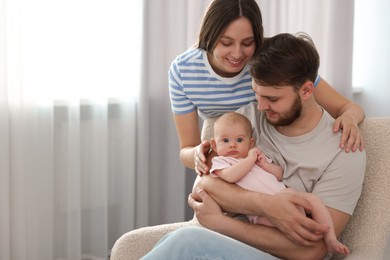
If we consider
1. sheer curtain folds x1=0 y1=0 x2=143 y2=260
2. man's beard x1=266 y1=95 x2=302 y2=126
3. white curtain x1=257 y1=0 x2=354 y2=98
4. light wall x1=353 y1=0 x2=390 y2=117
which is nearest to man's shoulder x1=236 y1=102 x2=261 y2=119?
man's beard x1=266 y1=95 x2=302 y2=126

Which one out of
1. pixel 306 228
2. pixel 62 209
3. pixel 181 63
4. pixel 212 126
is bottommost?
pixel 62 209

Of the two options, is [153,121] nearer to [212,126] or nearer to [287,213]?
[212,126]

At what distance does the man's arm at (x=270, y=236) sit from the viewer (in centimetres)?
182

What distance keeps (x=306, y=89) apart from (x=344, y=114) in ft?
0.61

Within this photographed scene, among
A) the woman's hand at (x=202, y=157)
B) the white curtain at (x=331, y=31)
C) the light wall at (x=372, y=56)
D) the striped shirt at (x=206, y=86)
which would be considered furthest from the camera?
the light wall at (x=372, y=56)

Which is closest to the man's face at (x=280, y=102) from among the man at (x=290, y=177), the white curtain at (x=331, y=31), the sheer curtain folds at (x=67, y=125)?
the man at (x=290, y=177)

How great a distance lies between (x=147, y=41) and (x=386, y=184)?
154 centimetres

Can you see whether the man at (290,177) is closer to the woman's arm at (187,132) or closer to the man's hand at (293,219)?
the man's hand at (293,219)

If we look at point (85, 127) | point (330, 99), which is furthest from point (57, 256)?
point (330, 99)

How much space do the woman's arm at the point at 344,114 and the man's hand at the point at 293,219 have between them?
0.23 metres

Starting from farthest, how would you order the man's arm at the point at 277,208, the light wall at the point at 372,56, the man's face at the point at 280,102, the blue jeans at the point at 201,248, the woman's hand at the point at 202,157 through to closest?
the light wall at the point at 372,56
the woman's hand at the point at 202,157
the man's face at the point at 280,102
the man's arm at the point at 277,208
the blue jeans at the point at 201,248

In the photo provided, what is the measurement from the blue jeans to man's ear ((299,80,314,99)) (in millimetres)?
489

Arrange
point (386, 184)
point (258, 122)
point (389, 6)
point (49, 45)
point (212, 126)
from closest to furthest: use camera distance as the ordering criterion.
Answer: point (386, 184) < point (258, 122) < point (212, 126) < point (49, 45) < point (389, 6)

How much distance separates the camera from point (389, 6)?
3.91 meters
